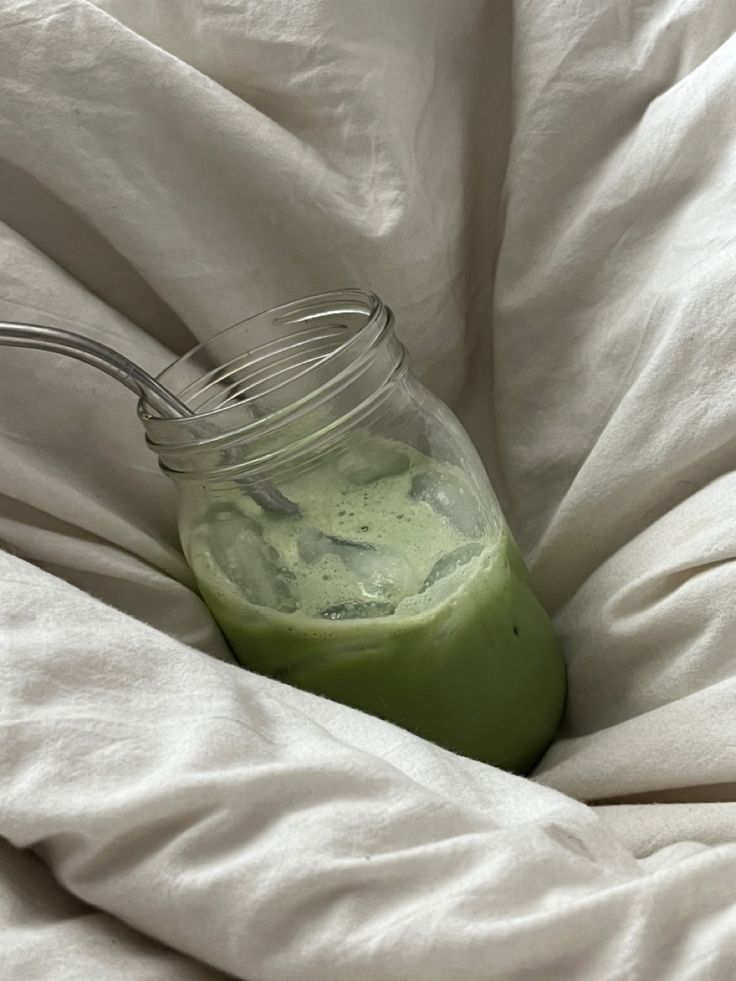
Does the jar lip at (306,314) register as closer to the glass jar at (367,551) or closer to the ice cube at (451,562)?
the glass jar at (367,551)

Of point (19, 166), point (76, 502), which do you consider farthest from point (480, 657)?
point (19, 166)

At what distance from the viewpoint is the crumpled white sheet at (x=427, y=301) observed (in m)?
0.45

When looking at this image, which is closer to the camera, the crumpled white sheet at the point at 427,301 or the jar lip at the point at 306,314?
the crumpled white sheet at the point at 427,301

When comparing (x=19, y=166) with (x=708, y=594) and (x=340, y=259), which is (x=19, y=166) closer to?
(x=340, y=259)

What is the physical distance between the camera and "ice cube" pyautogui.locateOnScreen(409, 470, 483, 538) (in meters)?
0.57

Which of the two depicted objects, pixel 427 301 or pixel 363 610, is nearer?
pixel 363 610

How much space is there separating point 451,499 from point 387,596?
6 cm

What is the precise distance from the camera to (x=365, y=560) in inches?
21.9

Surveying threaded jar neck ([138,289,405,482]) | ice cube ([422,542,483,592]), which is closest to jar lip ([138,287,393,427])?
threaded jar neck ([138,289,405,482])

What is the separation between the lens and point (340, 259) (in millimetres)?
634

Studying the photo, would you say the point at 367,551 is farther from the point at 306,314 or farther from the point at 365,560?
the point at 306,314

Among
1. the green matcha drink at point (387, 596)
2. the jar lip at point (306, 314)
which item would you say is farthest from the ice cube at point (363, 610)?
the jar lip at point (306, 314)

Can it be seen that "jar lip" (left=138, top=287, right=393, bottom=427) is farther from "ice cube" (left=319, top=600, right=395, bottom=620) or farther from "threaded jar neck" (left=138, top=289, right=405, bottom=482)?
"ice cube" (left=319, top=600, right=395, bottom=620)

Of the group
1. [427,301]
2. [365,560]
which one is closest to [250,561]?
[365,560]
